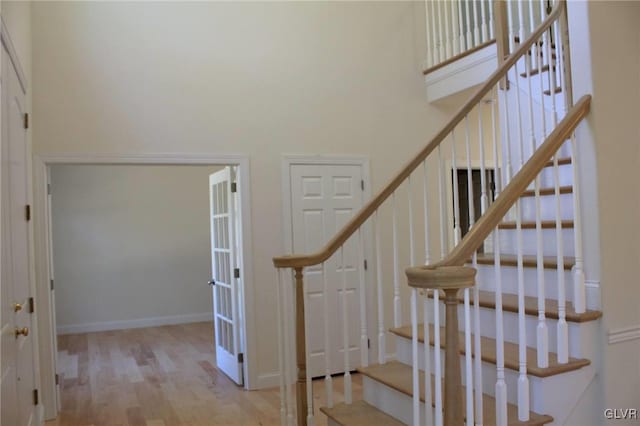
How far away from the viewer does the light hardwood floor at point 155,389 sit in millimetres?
3902

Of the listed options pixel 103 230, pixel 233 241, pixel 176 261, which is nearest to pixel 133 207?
pixel 103 230

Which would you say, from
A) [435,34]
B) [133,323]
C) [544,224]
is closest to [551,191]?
[544,224]

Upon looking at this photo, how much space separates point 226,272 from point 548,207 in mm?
2982

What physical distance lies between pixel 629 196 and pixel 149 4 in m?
3.86

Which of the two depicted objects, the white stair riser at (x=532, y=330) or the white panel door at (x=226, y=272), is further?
the white panel door at (x=226, y=272)

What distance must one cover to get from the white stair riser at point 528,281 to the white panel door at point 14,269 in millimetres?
2256

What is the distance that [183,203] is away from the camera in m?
8.19

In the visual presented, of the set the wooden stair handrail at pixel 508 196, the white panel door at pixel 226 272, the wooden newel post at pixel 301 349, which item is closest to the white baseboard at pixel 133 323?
the white panel door at pixel 226 272

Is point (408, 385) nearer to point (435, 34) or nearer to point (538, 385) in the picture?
point (538, 385)

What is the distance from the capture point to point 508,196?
204 cm

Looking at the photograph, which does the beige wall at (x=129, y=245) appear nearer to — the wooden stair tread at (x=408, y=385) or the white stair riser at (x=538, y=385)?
the wooden stair tread at (x=408, y=385)

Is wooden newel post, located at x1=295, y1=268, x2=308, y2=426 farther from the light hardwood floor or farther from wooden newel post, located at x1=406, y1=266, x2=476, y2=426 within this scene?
wooden newel post, located at x1=406, y1=266, x2=476, y2=426

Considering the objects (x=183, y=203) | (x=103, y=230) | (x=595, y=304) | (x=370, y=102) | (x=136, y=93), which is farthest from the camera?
(x=183, y=203)

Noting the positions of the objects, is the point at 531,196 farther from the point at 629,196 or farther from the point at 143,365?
the point at 143,365
